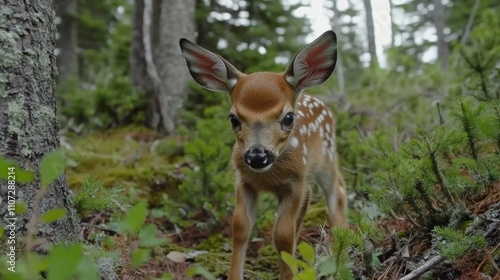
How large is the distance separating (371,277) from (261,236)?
1.96 m

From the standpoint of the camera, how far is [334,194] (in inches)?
183

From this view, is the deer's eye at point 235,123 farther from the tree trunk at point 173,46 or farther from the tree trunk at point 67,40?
the tree trunk at point 67,40

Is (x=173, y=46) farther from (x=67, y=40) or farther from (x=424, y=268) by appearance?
(x=67, y=40)

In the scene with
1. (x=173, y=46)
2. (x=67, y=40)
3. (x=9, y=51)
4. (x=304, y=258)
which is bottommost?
(x=67, y=40)

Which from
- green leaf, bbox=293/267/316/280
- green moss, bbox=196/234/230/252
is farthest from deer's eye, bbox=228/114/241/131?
green leaf, bbox=293/267/316/280

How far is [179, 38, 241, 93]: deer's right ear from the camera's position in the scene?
357 cm

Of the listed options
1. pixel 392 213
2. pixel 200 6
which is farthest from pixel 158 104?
pixel 392 213

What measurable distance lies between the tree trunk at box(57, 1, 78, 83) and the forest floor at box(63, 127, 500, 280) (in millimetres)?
9842

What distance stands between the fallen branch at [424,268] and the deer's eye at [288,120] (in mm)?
1319

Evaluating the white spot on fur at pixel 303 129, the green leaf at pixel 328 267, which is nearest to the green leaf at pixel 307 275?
the green leaf at pixel 328 267

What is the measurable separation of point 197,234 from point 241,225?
1205 mm

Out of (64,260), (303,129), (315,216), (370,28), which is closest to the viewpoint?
(64,260)

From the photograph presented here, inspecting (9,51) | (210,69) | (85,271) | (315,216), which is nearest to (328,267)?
(85,271)

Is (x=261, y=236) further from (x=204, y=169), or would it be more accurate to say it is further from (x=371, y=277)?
(x=371, y=277)
